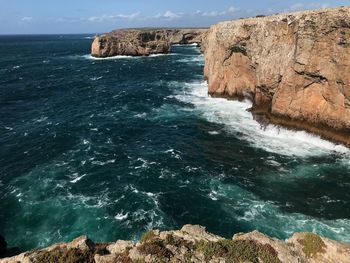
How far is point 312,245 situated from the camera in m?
20.2

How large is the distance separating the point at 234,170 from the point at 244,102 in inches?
1204

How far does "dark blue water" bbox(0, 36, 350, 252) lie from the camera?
3412 centimetres

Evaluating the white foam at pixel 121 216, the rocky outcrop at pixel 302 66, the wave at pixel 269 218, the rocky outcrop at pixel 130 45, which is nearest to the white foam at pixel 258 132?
the rocky outcrop at pixel 302 66

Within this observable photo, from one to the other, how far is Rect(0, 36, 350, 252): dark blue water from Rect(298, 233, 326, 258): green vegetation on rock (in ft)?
A: 37.4

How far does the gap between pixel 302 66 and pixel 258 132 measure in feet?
40.5

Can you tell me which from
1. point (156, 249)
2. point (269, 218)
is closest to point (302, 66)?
point (269, 218)

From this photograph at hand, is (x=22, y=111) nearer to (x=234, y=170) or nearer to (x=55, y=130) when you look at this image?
(x=55, y=130)

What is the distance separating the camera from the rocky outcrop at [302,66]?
4678 centimetres

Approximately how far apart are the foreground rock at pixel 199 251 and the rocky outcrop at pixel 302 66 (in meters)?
31.7

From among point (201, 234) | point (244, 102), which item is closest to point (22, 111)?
point (244, 102)

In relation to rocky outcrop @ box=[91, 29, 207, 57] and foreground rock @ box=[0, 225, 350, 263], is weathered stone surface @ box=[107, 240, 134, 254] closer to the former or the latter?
foreground rock @ box=[0, 225, 350, 263]

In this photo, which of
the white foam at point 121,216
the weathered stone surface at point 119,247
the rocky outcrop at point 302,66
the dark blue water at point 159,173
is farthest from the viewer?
the rocky outcrop at point 302,66

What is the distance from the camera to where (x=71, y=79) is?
110 metres

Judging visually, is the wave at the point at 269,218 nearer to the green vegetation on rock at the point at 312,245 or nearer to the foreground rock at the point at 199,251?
the green vegetation on rock at the point at 312,245
